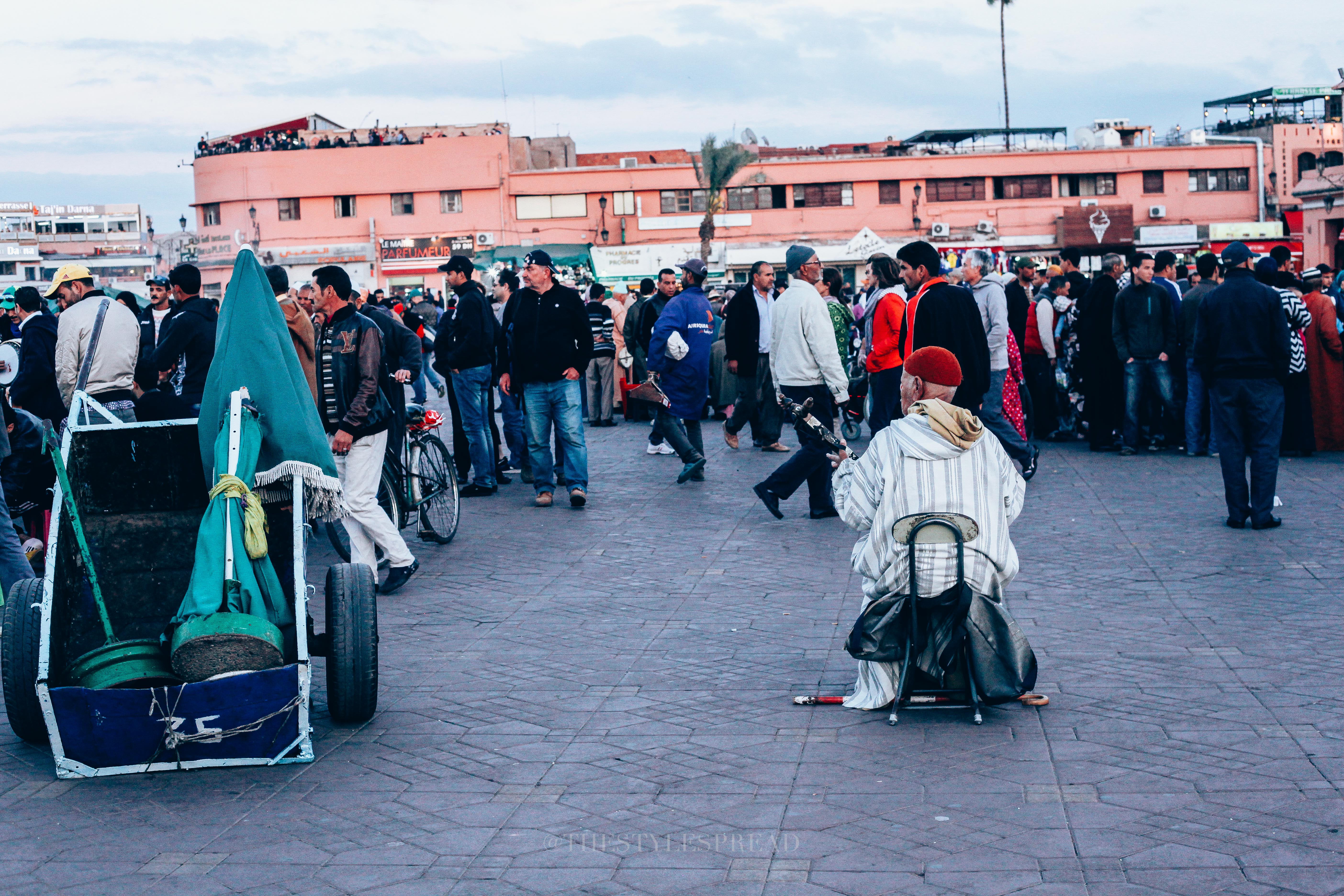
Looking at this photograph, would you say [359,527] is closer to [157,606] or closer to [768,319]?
[157,606]

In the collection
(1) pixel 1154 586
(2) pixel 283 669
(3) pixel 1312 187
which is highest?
(3) pixel 1312 187

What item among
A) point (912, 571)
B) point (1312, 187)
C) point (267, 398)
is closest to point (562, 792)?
point (912, 571)

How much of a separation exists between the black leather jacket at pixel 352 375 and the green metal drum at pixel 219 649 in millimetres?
2762

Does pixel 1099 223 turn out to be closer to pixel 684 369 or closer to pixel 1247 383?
pixel 684 369

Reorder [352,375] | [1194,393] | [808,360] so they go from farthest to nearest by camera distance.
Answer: [1194,393] < [808,360] < [352,375]

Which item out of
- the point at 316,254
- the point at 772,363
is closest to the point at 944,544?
the point at 772,363

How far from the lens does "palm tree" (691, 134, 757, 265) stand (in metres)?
57.2

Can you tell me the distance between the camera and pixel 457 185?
59719 mm

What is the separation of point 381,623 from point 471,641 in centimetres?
68

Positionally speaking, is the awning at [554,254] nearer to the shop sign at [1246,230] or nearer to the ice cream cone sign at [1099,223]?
the ice cream cone sign at [1099,223]

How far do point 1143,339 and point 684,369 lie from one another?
443 cm

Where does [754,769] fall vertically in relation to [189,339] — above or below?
below

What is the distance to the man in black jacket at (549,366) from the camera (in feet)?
35.4

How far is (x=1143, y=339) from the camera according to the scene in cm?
1322
